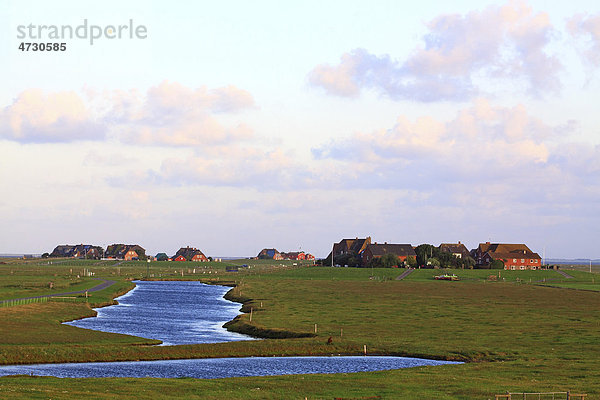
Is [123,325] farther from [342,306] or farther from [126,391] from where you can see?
[126,391]

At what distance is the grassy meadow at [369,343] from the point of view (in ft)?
159

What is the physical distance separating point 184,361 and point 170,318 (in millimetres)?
43561

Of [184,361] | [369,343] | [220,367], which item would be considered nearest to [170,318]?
[184,361]

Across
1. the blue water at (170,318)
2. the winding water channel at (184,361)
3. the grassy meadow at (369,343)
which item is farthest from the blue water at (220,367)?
the blue water at (170,318)

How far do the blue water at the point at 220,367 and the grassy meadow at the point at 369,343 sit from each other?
263 centimetres

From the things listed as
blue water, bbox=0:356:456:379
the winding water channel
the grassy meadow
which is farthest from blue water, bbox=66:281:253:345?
blue water, bbox=0:356:456:379

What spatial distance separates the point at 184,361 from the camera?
67750 mm

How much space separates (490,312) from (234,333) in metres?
46.0

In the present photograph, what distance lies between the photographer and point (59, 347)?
6931cm

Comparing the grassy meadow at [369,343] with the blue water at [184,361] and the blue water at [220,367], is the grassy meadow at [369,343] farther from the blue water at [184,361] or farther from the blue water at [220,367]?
the blue water at [184,361]

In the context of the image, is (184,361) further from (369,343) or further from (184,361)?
(369,343)

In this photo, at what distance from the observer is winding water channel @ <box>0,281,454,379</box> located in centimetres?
6028

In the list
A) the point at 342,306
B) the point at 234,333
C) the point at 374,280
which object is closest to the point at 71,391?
the point at 234,333

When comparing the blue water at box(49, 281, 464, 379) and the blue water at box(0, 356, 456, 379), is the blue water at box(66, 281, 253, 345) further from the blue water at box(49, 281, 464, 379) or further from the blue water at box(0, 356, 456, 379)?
the blue water at box(0, 356, 456, 379)
